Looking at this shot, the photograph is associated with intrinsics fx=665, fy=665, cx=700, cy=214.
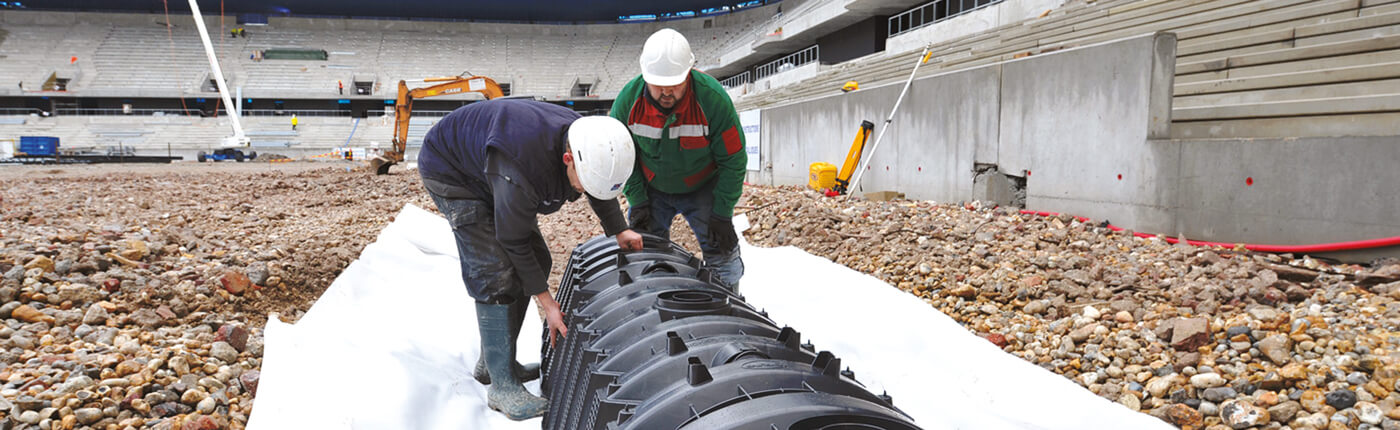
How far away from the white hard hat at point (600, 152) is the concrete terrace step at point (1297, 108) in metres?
4.67

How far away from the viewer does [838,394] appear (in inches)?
56.6

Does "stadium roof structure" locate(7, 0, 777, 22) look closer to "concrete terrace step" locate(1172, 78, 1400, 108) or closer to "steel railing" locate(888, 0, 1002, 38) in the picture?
"steel railing" locate(888, 0, 1002, 38)

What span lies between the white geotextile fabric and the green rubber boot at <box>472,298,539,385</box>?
0.21 ft

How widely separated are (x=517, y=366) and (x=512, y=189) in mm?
1186

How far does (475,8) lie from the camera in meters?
47.2

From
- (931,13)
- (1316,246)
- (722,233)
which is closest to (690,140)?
(722,233)

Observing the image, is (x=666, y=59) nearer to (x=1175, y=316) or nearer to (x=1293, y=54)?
(x=1175, y=316)

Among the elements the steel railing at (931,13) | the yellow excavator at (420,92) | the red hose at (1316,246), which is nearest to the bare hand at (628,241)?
the red hose at (1316,246)

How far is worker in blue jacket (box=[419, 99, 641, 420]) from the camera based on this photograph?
91.2 inches

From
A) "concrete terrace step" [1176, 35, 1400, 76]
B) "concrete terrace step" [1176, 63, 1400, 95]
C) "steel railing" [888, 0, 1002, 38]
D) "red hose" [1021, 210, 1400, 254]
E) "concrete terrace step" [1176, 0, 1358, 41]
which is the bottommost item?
"red hose" [1021, 210, 1400, 254]

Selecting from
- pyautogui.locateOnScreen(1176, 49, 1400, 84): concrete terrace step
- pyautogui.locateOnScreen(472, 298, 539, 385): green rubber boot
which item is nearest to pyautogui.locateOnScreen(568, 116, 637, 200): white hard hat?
pyautogui.locateOnScreen(472, 298, 539, 385): green rubber boot

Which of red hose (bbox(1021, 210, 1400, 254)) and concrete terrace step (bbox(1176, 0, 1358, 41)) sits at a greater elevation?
concrete terrace step (bbox(1176, 0, 1358, 41))

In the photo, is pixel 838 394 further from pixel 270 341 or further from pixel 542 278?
pixel 270 341

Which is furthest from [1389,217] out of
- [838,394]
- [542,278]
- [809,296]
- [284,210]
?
[284,210]
